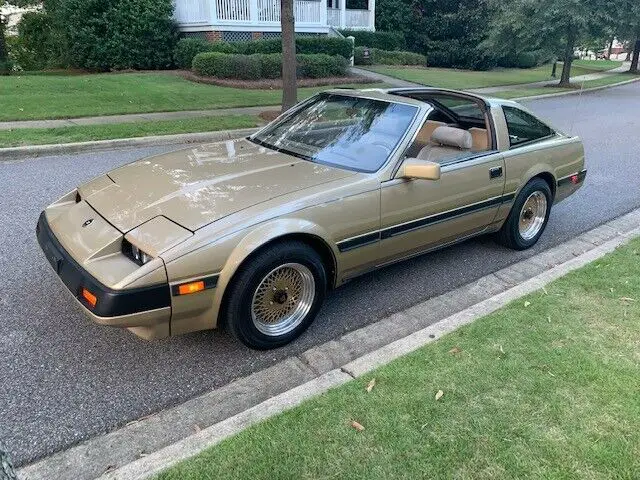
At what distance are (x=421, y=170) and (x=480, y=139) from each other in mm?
1401

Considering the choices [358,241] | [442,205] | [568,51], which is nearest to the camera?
[358,241]

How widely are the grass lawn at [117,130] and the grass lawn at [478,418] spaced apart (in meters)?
7.35

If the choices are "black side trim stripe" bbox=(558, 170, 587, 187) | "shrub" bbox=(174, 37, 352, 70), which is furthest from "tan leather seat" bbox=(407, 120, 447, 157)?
"shrub" bbox=(174, 37, 352, 70)

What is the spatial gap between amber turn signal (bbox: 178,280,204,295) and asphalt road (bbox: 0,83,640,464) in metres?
0.57

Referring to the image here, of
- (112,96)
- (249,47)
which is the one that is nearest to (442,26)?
(249,47)

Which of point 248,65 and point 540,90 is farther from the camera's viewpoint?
point 540,90

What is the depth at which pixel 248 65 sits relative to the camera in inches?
675

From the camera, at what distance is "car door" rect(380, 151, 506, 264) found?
3732mm

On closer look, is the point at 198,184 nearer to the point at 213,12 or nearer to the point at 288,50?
the point at 288,50

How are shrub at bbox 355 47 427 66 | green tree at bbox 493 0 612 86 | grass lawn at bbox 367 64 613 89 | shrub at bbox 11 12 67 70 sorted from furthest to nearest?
shrub at bbox 355 47 427 66
shrub at bbox 11 12 67 70
grass lawn at bbox 367 64 613 89
green tree at bbox 493 0 612 86

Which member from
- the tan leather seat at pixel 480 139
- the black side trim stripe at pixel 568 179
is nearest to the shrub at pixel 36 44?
the tan leather seat at pixel 480 139

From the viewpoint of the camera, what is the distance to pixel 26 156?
7895 millimetres

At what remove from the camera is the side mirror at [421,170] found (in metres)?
3.48

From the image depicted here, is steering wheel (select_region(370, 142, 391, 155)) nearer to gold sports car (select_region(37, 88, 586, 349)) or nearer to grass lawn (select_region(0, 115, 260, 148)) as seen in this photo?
gold sports car (select_region(37, 88, 586, 349))
